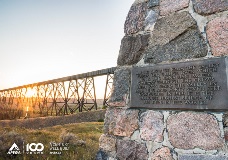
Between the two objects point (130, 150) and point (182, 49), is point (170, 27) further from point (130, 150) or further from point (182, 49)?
point (130, 150)

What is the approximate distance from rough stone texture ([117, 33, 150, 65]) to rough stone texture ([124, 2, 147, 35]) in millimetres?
105

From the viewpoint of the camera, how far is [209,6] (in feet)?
6.59

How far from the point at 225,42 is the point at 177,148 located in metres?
1.08

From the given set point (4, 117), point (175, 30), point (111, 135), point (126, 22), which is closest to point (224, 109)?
point (175, 30)

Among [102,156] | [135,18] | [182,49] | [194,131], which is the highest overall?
[135,18]

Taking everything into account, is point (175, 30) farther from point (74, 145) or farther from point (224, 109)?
point (74, 145)

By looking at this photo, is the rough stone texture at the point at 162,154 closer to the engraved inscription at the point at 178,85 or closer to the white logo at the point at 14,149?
the engraved inscription at the point at 178,85

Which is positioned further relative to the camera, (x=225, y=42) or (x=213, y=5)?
(x=213, y=5)

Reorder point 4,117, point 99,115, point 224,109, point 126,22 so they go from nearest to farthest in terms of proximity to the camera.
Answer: point 224,109 < point 126,22 < point 99,115 < point 4,117

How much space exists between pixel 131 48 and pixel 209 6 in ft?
3.17

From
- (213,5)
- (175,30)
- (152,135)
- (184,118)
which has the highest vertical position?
(213,5)

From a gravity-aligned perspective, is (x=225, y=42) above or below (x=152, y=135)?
above

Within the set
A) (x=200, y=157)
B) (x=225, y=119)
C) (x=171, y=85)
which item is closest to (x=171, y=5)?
(x=171, y=85)

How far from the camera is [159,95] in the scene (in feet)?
7.32
